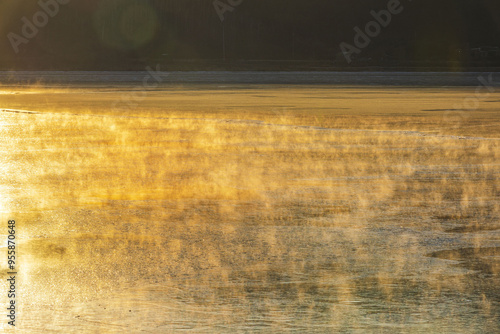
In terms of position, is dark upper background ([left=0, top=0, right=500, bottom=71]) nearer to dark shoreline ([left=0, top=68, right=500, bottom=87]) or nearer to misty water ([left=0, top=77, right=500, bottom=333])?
dark shoreline ([left=0, top=68, right=500, bottom=87])

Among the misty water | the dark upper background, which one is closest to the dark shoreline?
the misty water

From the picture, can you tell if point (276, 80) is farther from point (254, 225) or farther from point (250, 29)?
point (250, 29)

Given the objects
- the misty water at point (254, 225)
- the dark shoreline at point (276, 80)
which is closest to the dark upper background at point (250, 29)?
the dark shoreline at point (276, 80)

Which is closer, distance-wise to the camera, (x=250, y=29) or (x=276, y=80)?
(x=276, y=80)

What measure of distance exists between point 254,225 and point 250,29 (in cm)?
7700

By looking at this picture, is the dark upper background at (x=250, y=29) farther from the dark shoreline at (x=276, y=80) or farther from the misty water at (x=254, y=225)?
the misty water at (x=254, y=225)

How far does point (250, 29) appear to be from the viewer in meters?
84.8

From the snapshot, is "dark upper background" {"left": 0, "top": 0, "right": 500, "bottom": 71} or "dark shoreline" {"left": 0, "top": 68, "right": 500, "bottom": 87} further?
"dark upper background" {"left": 0, "top": 0, "right": 500, "bottom": 71}

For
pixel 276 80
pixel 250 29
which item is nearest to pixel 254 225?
pixel 276 80

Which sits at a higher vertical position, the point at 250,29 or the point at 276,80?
the point at 250,29

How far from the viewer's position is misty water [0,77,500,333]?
5.75 m

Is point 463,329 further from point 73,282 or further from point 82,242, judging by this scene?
point 82,242

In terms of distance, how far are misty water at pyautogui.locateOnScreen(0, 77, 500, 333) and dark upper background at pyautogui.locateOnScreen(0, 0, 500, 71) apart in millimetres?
60684

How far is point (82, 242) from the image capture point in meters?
7.84
